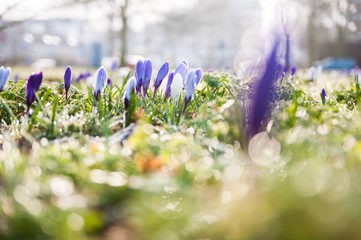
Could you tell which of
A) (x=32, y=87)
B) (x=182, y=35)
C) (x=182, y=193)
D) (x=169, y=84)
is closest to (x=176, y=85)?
(x=169, y=84)

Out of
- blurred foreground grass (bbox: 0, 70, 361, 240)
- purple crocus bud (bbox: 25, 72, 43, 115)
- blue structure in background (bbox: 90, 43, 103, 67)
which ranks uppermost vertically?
purple crocus bud (bbox: 25, 72, 43, 115)

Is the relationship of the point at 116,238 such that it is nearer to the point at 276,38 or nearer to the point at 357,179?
the point at 357,179

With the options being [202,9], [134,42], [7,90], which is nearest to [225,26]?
[202,9]

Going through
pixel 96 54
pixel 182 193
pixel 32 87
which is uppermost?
pixel 32 87

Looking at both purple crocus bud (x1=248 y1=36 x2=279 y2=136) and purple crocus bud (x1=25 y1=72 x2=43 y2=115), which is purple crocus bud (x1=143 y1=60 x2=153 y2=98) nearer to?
purple crocus bud (x1=25 y1=72 x2=43 y2=115)

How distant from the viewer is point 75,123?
6.39 feet

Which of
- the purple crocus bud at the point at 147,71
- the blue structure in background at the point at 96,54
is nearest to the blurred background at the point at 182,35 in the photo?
Result: the blue structure in background at the point at 96,54

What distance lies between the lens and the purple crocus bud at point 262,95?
159cm

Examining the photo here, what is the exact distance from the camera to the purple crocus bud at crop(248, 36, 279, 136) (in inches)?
62.7

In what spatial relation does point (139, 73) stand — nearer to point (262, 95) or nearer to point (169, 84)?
point (169, 84)

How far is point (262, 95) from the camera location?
1.61 metres

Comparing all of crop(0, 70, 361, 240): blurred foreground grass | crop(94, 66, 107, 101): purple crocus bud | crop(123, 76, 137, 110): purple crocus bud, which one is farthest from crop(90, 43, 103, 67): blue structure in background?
crop(0, 70, 361, 240): blurred foreground grass

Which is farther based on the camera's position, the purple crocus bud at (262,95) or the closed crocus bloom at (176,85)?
the closed crocus bloom at (176,85)

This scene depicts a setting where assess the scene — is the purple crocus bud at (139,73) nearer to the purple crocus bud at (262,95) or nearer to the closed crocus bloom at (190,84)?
the closed crocus bloom at (190,84)
